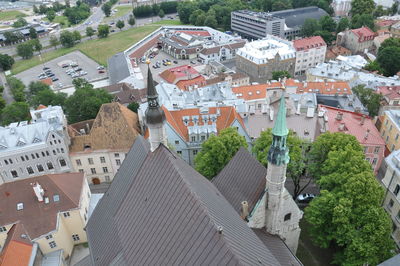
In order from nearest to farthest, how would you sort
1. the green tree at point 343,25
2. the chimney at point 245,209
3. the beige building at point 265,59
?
the chimney at point 245,209 < the beige building at point 265,59 < the green tree at point 343,25

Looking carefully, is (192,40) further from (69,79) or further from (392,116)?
(392,116)

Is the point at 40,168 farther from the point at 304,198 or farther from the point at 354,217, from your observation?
the point at 354,217

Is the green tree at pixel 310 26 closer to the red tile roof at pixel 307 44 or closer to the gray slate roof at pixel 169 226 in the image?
the red tile roof at pixel 307 44

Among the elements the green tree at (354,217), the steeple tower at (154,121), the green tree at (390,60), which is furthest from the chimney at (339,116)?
the green tree at (390,60)

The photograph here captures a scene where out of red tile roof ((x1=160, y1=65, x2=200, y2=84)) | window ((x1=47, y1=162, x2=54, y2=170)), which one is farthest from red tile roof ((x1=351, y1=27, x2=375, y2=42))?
window ((x1=47, y1=162, x2=54, y2=170))

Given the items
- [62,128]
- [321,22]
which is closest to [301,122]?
[62,128]
